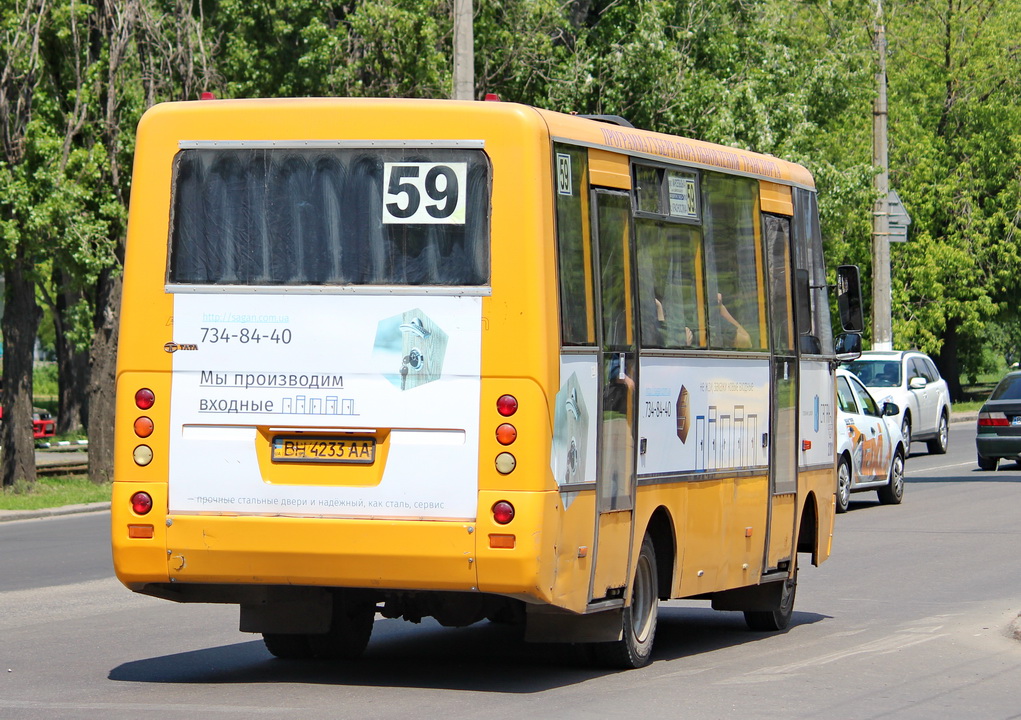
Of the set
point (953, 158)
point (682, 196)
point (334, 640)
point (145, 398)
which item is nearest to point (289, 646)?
point (334, 640)

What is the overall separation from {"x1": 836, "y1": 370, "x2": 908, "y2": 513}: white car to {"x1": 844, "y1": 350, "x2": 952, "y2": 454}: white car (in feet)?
25.0

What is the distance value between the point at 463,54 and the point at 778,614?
38.3ft

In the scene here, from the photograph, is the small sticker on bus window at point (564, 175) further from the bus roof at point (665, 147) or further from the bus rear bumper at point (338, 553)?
the bus rear bumper at point (338, 553)

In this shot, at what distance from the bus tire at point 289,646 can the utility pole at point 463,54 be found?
12.3 meters

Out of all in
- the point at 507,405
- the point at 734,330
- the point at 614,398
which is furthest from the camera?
the point at 734,330

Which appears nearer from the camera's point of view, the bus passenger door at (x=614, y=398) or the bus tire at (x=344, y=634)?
the bus passenger door at (x=614, y=398)

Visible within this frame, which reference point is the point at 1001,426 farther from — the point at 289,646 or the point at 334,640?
the point at 289,646

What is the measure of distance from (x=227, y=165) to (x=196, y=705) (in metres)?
2.81

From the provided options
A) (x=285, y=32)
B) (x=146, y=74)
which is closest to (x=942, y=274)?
(x=285, y=32)

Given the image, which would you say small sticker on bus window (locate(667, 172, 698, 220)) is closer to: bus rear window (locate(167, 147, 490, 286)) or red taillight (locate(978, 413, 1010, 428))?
bus rear window (locate(167, 147, 490, 286))

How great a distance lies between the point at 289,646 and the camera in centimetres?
1041

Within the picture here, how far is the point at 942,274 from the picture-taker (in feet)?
170

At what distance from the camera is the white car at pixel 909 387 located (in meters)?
31.5

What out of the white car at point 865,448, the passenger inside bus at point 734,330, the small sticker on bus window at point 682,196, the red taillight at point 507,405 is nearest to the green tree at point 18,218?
the white car at point 865,448
